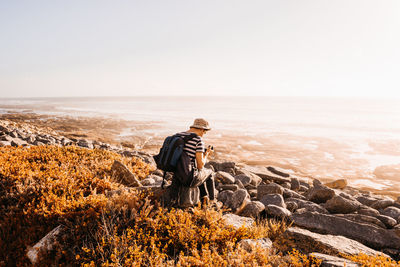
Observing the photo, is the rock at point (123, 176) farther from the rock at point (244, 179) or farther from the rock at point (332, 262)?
the rock at point (332, 262)

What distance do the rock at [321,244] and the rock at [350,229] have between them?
2.11 ft

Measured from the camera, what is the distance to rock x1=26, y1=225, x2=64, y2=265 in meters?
3.75

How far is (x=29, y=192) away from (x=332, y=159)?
20954 millimetres

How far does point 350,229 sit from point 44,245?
6.38 metres

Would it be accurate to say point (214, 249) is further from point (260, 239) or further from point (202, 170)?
point (202, 170)

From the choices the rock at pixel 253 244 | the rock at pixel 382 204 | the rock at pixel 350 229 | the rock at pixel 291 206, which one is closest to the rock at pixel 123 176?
the rock at pixel 253 244

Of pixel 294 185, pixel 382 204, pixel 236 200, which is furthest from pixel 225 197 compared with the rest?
pixel 382 204

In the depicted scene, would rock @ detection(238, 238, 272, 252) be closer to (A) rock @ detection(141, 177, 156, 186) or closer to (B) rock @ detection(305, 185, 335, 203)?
(A) rock @ detection(141, 177, 156, 186)

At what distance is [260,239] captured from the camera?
14.6 feet

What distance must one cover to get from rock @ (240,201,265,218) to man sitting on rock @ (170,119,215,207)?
4.38ft

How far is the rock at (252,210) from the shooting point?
6.14m

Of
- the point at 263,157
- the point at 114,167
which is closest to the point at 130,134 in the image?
the point at 263,157

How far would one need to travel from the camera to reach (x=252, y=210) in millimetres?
6211

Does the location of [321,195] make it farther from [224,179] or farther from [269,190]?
[224,179]
